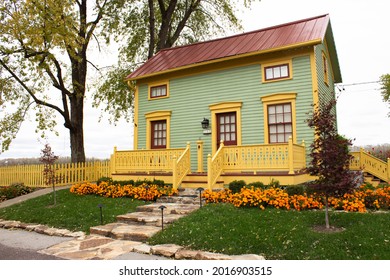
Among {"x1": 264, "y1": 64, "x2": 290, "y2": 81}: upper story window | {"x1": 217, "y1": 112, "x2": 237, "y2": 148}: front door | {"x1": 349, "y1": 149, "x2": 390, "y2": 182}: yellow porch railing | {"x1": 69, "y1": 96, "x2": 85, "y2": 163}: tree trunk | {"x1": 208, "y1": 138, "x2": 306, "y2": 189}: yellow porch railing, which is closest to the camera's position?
{"x1": 208, "y1": 138, "x2": 306, "y2": 189}: yellow porch railing

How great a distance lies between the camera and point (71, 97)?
1838cm

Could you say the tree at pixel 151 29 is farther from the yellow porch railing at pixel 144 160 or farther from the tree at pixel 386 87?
the tree at pixel 386 87

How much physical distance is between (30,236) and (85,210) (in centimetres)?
196

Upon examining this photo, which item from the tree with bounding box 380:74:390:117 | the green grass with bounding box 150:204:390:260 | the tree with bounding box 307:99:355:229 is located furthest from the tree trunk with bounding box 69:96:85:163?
the tree with bounding box 380:74:390:117

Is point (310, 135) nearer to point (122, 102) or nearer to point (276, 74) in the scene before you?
point (276, 74)

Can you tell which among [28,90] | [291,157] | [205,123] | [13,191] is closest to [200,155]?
[205,123]

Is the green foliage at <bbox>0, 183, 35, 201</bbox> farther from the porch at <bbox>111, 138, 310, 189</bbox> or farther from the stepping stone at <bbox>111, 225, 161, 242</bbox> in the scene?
the stepping stone at <bbox>111, 225, 161, 242</bbox>

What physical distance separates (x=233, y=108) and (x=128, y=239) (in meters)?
7.54

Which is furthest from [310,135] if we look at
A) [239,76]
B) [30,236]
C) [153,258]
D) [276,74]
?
[30,236]

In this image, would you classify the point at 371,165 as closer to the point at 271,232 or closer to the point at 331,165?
the point at 331,165

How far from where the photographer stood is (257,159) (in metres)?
10.1

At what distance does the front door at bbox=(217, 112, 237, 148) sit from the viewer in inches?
495

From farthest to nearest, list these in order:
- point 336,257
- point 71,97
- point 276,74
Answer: point 71,97
point 276,74
point 336,257

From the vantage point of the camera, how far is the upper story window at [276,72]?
37.7 ft
